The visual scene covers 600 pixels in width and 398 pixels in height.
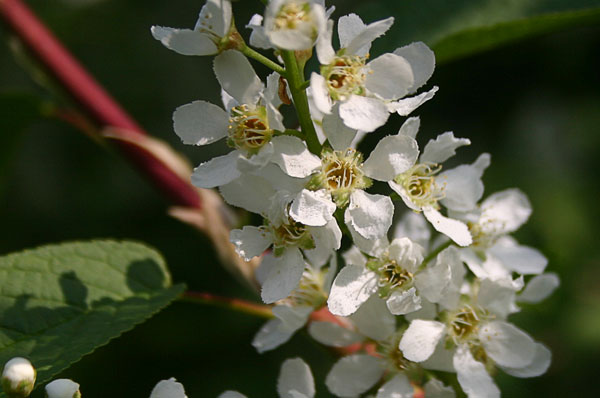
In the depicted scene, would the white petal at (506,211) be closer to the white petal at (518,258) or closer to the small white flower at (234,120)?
the white petal at (518,258)

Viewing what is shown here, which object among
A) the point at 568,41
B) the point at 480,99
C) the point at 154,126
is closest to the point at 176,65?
the point at 154,126

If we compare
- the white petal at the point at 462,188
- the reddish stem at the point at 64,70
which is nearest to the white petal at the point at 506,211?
the white petal at the point at 462,188

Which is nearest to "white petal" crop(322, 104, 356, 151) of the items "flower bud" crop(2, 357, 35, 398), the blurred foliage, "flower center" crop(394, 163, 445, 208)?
"flower center" crop(394, 163, 445, 208)

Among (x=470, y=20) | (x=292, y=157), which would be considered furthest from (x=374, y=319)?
(x=470, y=20)

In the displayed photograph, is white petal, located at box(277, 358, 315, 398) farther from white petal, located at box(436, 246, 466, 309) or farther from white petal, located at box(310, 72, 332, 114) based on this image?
white petal, located at box(310, 72, 332, 114)

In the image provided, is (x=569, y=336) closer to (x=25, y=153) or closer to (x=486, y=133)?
(x=486, y=133)
